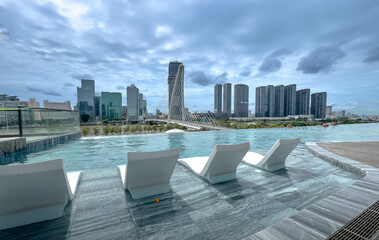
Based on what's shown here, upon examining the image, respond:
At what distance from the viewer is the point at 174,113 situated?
1214 inches

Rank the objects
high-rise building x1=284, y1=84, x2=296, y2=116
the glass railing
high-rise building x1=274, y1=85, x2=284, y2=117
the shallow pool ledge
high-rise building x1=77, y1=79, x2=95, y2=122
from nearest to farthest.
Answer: the shallow pool ledge → the glass railing → high-rise building x1=284, y1=84, x2=296, y2=116 → high-rise building x1=274, y1=85, x2=284, y2=117 → high-rise building x1=77, y1=79, x2=95, y2=122

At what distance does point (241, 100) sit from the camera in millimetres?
59188

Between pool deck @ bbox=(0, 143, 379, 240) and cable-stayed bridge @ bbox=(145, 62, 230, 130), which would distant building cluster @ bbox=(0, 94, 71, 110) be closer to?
pool deck @ bbox=(0, 143, 379, 240)

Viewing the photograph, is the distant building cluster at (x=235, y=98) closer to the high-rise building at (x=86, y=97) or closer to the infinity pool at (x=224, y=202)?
the infinity pool at (x=224, y=202)

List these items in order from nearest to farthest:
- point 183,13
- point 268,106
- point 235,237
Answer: point 235,237 → point 183,13 → point 268,106

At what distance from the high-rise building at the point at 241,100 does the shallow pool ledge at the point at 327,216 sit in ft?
187

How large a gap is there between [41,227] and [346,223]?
2863 millimetres

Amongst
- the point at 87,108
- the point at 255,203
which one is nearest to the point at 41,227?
the point at 255,203

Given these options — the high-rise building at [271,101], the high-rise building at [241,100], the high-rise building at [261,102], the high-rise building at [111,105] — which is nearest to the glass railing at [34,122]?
the high-rise building at [241,100]

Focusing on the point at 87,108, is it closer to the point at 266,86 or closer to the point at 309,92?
the point at 266,86

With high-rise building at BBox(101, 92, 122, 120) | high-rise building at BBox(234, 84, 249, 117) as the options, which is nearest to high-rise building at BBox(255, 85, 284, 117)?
high-rise building at BBox(234, 84, 249, 117)

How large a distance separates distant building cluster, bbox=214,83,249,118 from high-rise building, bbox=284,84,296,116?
13.7 metres

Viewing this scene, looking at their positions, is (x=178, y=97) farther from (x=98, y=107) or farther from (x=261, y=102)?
(x=98, y=107)

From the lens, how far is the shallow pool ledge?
141 centimetres
